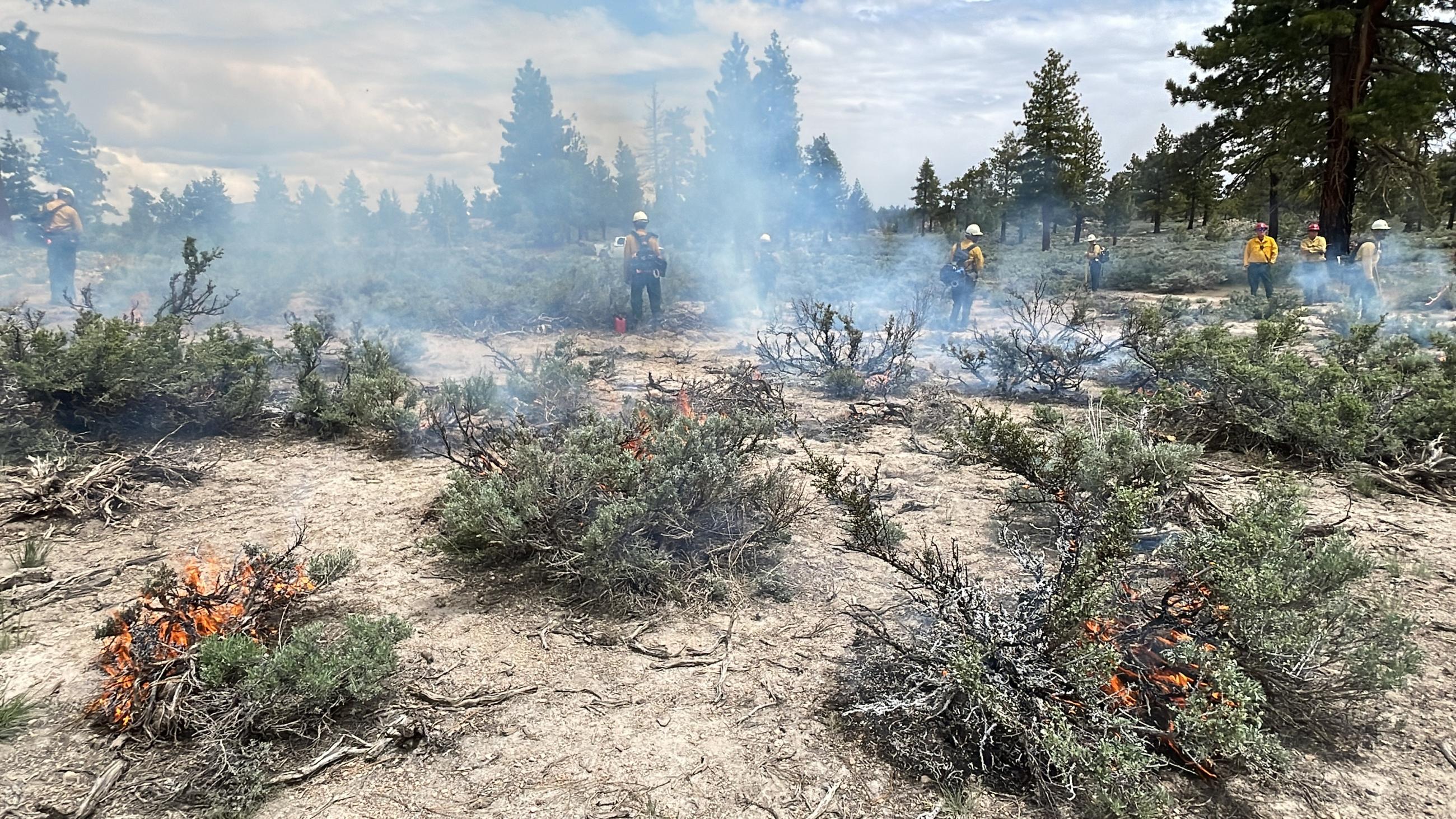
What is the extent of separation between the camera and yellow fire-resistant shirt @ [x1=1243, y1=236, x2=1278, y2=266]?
1124 centimetres

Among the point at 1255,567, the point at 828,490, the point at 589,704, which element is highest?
the point at 828,490

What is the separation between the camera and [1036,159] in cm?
2689


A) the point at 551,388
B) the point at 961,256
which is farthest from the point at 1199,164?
the point at 551,388

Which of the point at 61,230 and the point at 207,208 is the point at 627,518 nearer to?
the point at 61,230

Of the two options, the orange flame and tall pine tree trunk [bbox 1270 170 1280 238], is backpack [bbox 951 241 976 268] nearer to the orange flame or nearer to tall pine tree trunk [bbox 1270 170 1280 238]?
the orange flame

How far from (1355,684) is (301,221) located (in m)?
32.4

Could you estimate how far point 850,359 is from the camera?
756 centimetres

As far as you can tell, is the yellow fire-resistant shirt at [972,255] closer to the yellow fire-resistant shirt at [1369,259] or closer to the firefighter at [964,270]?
the firefighter at [964,270]

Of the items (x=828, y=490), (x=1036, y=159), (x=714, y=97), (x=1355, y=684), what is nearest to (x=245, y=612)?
(x=828, y=490)

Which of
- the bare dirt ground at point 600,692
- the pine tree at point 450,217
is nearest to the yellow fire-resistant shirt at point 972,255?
the bare dirt ground at point 600,692

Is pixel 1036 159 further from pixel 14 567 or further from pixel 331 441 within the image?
pixel 14 567

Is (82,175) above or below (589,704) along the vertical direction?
above

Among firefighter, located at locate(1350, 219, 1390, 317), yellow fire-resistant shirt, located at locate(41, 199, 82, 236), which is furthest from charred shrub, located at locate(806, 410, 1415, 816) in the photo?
yellow fire-resistant shirt, located at locate(41, 199, 82, 236)

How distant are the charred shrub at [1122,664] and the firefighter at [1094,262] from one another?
14475 millimetres
